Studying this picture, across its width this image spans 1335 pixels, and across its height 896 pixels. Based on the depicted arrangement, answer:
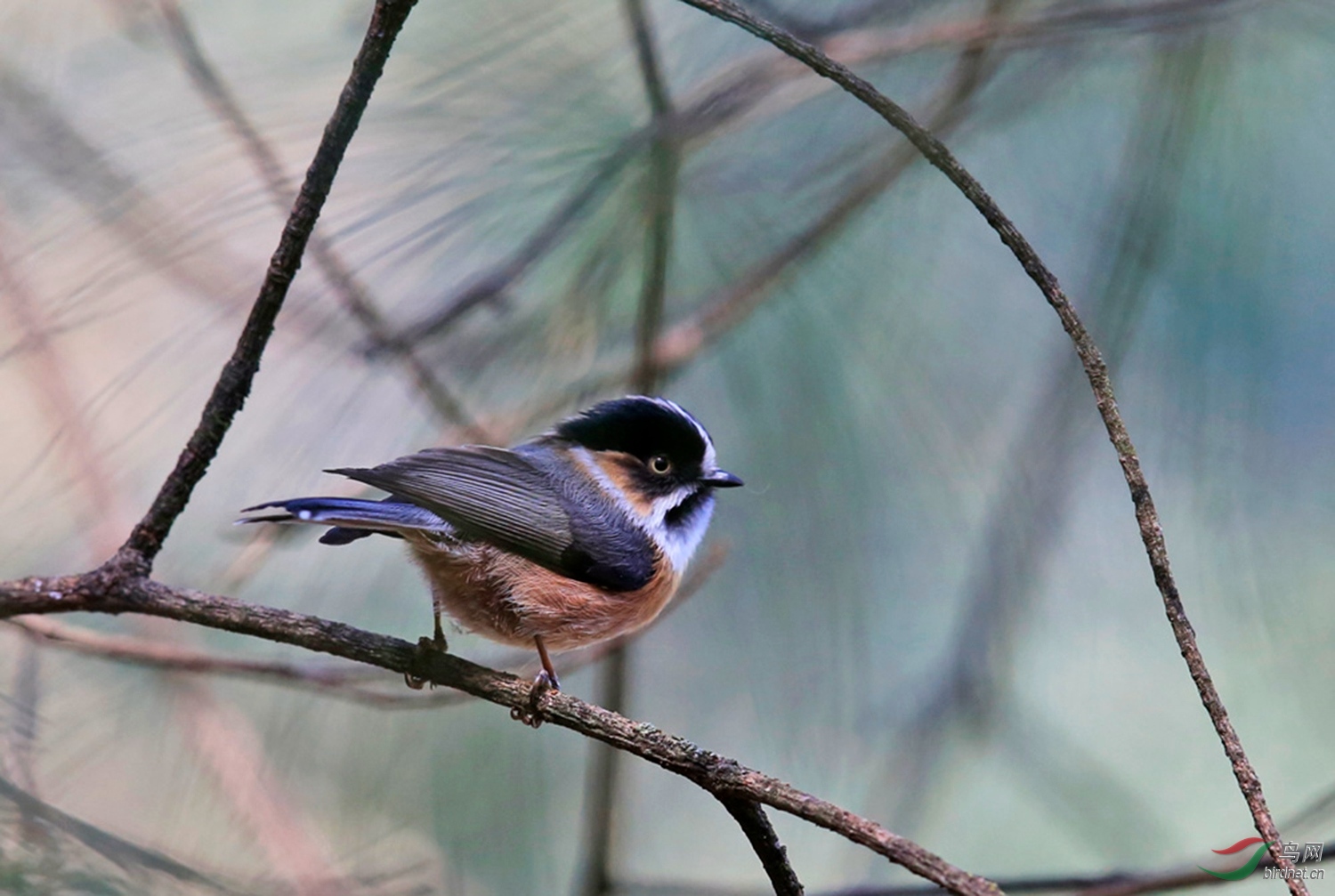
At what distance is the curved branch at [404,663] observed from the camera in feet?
3.58

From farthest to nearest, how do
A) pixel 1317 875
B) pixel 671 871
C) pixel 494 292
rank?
pixel 671 871 → pixel 494 292 → pixel 1317 875

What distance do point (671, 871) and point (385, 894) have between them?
987mm

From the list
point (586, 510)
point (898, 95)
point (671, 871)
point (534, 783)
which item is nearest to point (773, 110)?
point (898, 95)

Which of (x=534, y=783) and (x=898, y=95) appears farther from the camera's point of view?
(x=534, y=783)

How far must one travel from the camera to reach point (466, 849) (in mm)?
2098

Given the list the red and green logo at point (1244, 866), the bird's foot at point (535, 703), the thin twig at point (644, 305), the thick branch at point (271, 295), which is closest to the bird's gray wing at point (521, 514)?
the thin twig at point (644, 305)

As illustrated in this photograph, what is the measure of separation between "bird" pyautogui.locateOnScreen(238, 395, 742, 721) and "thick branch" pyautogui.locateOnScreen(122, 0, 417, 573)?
1.31 feet

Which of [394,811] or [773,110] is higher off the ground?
[773,110]

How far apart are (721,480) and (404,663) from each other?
0.85 meters

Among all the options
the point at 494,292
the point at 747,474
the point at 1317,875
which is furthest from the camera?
the point at 747,474

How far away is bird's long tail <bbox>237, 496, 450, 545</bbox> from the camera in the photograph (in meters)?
1.50

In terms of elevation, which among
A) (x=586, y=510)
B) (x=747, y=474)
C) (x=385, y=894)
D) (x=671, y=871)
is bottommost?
(x=385, y=894)

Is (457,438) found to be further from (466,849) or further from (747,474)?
(466,849)

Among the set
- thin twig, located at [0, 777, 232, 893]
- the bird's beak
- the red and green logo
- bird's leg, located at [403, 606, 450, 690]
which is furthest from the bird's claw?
the red and green logo
